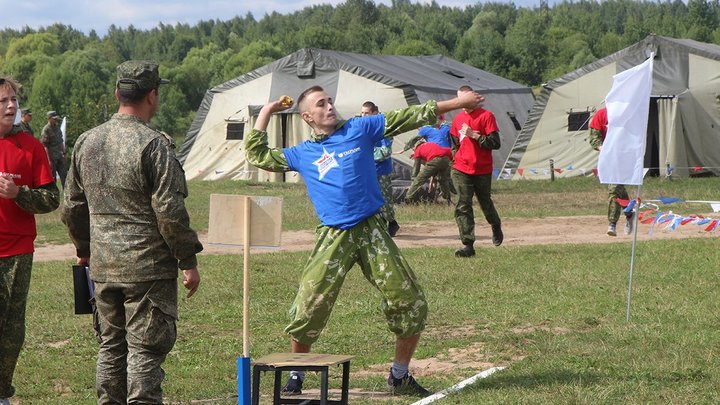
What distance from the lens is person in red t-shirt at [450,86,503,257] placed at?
13156 millimetres

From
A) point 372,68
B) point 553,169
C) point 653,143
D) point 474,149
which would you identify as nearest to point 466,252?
point 474,149

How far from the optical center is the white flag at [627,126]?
938 cm

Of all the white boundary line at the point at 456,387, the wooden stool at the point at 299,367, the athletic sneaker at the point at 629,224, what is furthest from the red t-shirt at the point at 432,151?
the wooden stool at the point at 299,367

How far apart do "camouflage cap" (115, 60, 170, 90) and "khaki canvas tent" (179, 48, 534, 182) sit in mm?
20037

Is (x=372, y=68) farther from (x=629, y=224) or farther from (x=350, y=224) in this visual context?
(x=350, y=224)

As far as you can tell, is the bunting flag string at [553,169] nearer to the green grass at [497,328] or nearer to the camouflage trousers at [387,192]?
the camouflage trousers at [387,192]

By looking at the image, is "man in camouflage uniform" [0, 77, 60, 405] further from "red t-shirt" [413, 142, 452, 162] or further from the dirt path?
"red t-shirt" [413, 142, 452, 162]

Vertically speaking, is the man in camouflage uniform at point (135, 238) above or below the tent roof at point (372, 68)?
below

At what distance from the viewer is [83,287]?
6.27 meters

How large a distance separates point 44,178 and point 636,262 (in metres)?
7.84

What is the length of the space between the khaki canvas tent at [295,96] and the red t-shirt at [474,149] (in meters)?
12.3

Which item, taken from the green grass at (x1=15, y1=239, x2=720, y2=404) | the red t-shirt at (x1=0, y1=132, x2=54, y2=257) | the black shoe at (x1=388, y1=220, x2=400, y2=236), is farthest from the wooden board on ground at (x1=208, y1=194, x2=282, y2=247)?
the black shoe at (x1=388, y1=220, x2=400, y2=236)

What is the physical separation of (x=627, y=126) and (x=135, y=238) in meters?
4.90

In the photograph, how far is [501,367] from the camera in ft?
26.5
